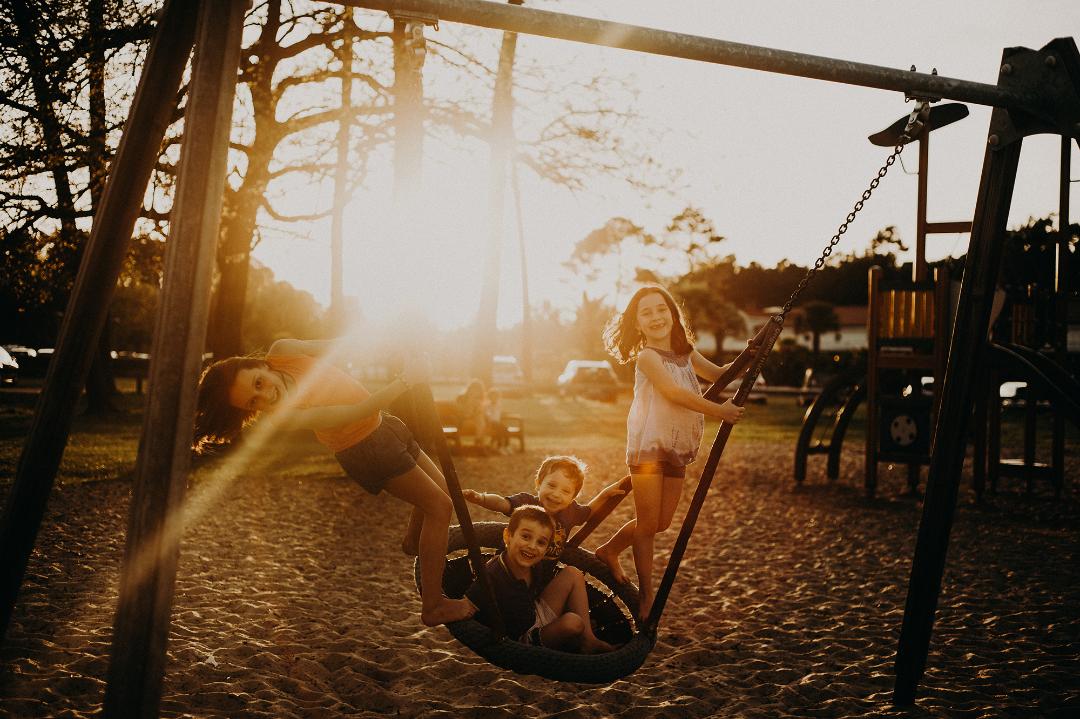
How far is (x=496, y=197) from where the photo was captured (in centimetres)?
1734

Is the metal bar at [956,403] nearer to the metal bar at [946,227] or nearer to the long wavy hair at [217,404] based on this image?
the long wavy hair at [217,404]

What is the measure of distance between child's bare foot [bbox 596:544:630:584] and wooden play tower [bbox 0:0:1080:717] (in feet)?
4.44

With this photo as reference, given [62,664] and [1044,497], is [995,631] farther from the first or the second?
[1044,497]

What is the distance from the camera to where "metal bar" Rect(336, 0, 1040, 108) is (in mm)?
3393

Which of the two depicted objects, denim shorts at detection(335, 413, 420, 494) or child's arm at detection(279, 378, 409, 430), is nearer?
child's arm at detection(279, 378, 409, 430)

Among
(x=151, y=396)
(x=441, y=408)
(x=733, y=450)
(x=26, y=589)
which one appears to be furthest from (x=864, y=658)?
(x=733, y=450)

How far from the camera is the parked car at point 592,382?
3281 cm

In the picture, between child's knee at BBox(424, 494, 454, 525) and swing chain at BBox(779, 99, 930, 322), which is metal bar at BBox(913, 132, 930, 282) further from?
child's knee at BBox(424, 494, 454, 525)

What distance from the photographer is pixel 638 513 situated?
13.2 feet

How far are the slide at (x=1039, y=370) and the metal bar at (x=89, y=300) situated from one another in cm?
639

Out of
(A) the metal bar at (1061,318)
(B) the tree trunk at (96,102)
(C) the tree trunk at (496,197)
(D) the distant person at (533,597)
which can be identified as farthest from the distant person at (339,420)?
(C) the tree trunk at (496,197)

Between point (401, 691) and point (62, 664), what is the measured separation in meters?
1.68

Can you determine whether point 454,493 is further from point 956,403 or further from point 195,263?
point 956,403

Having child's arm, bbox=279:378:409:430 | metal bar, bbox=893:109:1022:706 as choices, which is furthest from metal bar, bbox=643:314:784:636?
child's arm, bbox=279:378:409:430
